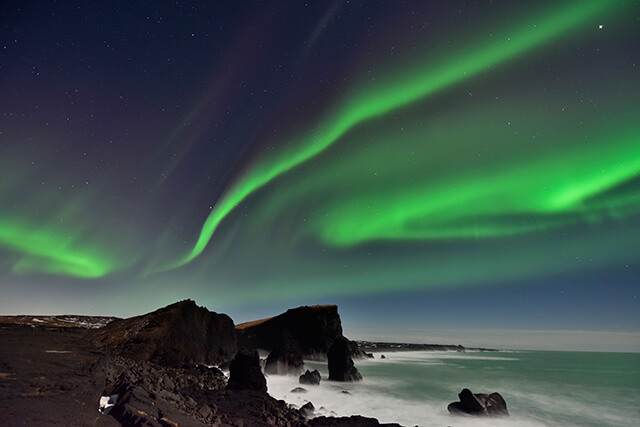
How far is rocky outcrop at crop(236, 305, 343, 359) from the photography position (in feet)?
243

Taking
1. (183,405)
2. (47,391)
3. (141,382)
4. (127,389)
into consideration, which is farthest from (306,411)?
(47,391)

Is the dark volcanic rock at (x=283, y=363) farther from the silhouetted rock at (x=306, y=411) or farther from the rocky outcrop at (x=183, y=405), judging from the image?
the silhouetted rock at (x=306, y=411)

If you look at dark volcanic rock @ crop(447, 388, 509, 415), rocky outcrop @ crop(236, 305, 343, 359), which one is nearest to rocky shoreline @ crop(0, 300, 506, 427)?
dark volcanic rock @ crop(447, 388, 509, 415)

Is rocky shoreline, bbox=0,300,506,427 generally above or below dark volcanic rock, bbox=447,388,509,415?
above

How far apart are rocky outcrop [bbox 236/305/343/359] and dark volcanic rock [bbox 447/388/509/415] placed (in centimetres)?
5369

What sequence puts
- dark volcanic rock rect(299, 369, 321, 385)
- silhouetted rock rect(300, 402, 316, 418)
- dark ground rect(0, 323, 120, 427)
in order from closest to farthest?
dark ground rect(0, 323, 120, 427)
silhouetted rock rect(300, 402, 316, 418)
dark volcanic rock rect(299, 369, 321, 385)

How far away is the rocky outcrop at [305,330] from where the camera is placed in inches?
2911

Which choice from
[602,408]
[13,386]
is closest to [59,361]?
[13,386]

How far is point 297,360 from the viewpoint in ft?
133

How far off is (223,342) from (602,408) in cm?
4335

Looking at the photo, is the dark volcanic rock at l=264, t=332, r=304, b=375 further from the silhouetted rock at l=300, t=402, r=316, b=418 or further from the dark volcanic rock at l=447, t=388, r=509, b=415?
the silhouetted rock at l=300, t=402, r=316, b=418

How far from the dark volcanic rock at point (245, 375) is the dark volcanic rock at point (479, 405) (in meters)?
12.9

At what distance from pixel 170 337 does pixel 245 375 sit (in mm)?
13105

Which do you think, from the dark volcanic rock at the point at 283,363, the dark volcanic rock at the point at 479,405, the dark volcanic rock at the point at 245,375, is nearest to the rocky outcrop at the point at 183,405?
the dark volcanic rock at the point at 245,375
